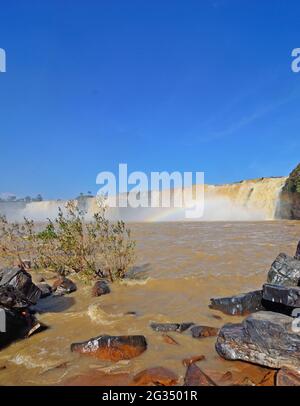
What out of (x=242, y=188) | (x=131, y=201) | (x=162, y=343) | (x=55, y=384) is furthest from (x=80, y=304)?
(x=131, y=201)

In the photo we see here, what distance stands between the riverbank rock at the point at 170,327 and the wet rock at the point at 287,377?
1.95 meters

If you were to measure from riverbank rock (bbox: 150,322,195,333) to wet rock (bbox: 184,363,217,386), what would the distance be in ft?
4.86

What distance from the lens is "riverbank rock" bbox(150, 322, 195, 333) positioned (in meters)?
5.21

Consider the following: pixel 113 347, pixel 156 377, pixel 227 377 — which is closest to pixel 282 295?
pixel 227 377

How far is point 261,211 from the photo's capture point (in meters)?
44.9

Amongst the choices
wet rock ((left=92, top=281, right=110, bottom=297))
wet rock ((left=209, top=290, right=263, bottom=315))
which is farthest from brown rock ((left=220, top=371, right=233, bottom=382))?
wet rock ((left=92, top=281, right=110, bottom=297))

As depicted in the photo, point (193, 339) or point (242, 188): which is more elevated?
point (242, 188)

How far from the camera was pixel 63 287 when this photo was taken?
802 cm

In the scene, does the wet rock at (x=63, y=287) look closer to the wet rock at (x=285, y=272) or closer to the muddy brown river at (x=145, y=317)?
the muddy brown river at (x=145, y=317)

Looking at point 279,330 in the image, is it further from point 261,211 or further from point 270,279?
point 261,211

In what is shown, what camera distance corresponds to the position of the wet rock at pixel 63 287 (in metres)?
7.86

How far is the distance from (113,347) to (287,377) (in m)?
2.16

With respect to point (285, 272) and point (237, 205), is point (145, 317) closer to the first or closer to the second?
point (285, 272)
